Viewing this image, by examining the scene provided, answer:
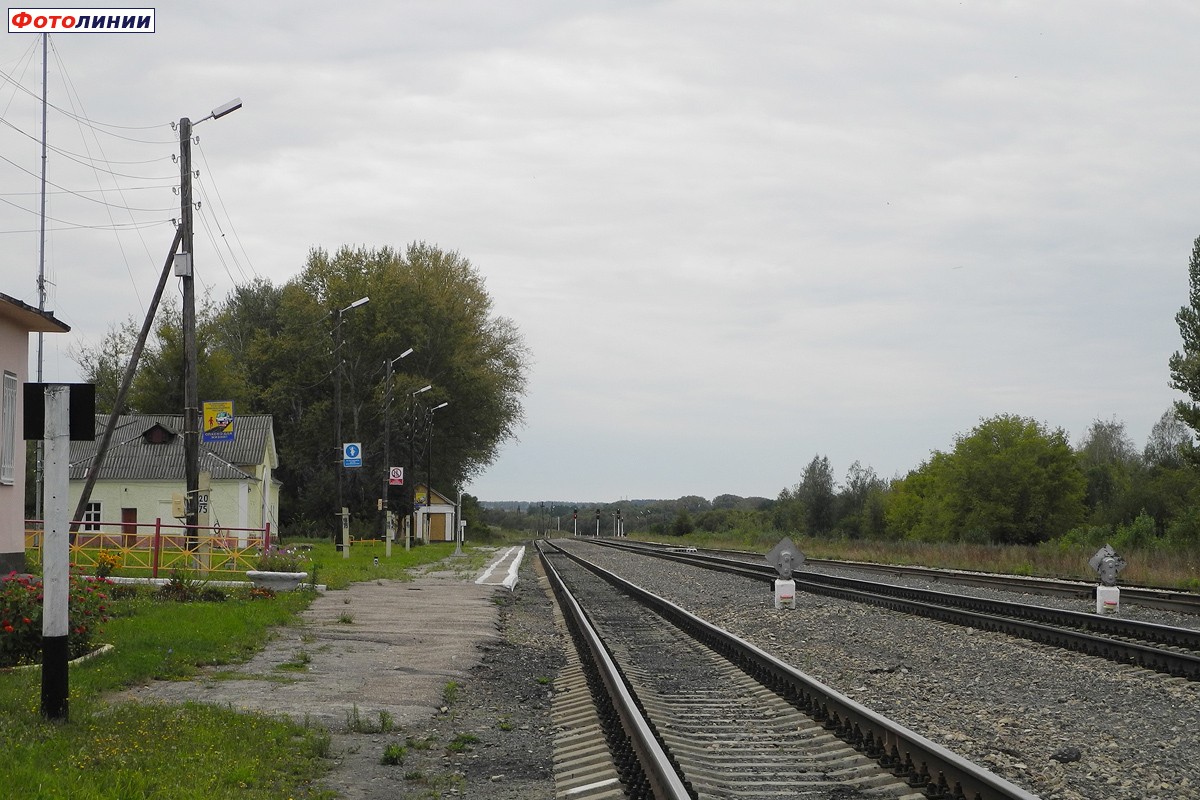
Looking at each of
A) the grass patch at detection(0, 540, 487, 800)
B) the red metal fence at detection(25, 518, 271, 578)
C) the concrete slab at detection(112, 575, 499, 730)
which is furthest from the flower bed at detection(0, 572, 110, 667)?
the red metal fence at detection(25, 518, 271, 578)

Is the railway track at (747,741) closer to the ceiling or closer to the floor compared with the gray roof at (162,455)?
closer to the floor

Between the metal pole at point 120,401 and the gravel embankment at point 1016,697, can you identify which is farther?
the metal pole at point 120,401

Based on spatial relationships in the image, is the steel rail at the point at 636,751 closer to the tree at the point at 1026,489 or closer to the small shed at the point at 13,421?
the small shed at the point at 13,421

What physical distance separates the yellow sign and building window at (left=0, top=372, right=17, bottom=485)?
1546cm

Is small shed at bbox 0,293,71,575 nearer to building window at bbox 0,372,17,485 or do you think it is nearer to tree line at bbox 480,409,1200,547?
building window at bbox 0,372,17,485

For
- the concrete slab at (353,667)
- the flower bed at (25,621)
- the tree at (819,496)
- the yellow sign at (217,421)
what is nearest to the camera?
the concrete slab at (353,667)

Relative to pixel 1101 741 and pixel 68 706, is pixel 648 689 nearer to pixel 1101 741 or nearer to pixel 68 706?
pixel 1101 741

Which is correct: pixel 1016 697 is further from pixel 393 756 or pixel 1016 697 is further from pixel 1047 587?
pixel 1047 587

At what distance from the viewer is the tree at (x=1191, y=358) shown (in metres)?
44.9

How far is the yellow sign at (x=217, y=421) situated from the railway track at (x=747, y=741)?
1972 centimetres

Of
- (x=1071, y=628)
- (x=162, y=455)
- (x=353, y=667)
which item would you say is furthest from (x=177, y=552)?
(x=162, y=455)

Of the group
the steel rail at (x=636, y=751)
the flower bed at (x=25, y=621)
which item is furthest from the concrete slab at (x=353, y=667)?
the steel rail at (x=636, y=751)

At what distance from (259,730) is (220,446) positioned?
51.5 metres

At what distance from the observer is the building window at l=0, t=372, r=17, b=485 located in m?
15.3
